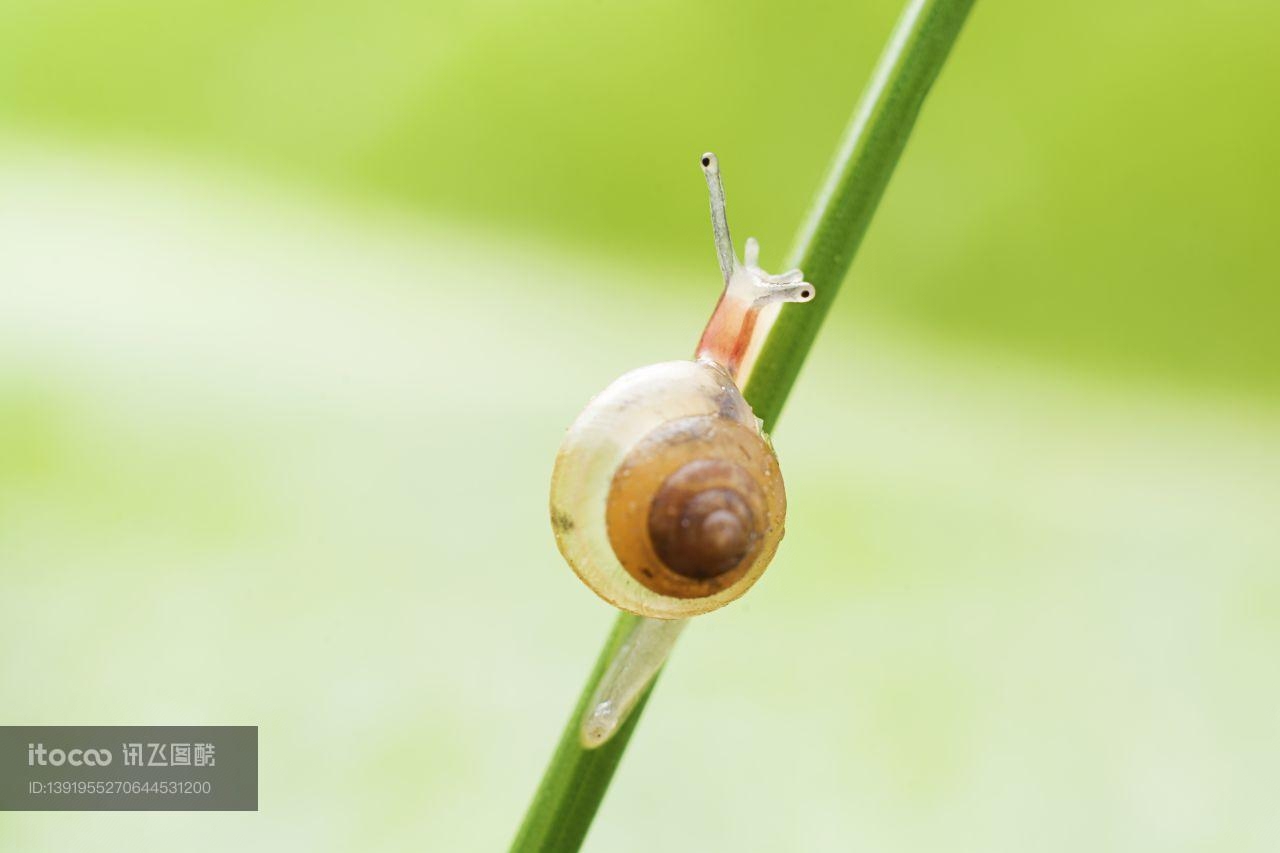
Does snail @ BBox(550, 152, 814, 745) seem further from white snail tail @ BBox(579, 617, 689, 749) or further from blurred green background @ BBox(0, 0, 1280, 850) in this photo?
blurred green background @ BBox(0, 0, 1280, 850)

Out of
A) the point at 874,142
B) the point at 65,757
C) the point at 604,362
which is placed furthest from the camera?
the point at 604,362

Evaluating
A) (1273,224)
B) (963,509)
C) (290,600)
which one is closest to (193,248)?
(290,600)

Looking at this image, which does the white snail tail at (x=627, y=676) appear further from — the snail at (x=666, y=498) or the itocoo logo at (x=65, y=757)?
the itocoo logo at (x=65, y=757)

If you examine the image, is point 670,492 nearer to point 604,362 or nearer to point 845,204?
point 845,204

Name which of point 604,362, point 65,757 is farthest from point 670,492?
point 604,362

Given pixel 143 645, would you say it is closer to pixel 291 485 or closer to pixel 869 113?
pixel 291 485

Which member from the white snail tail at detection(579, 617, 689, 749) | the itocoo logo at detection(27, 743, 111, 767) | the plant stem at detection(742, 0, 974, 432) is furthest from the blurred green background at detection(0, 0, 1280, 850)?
the plant stem at detection(742, 0, 974, 432)
